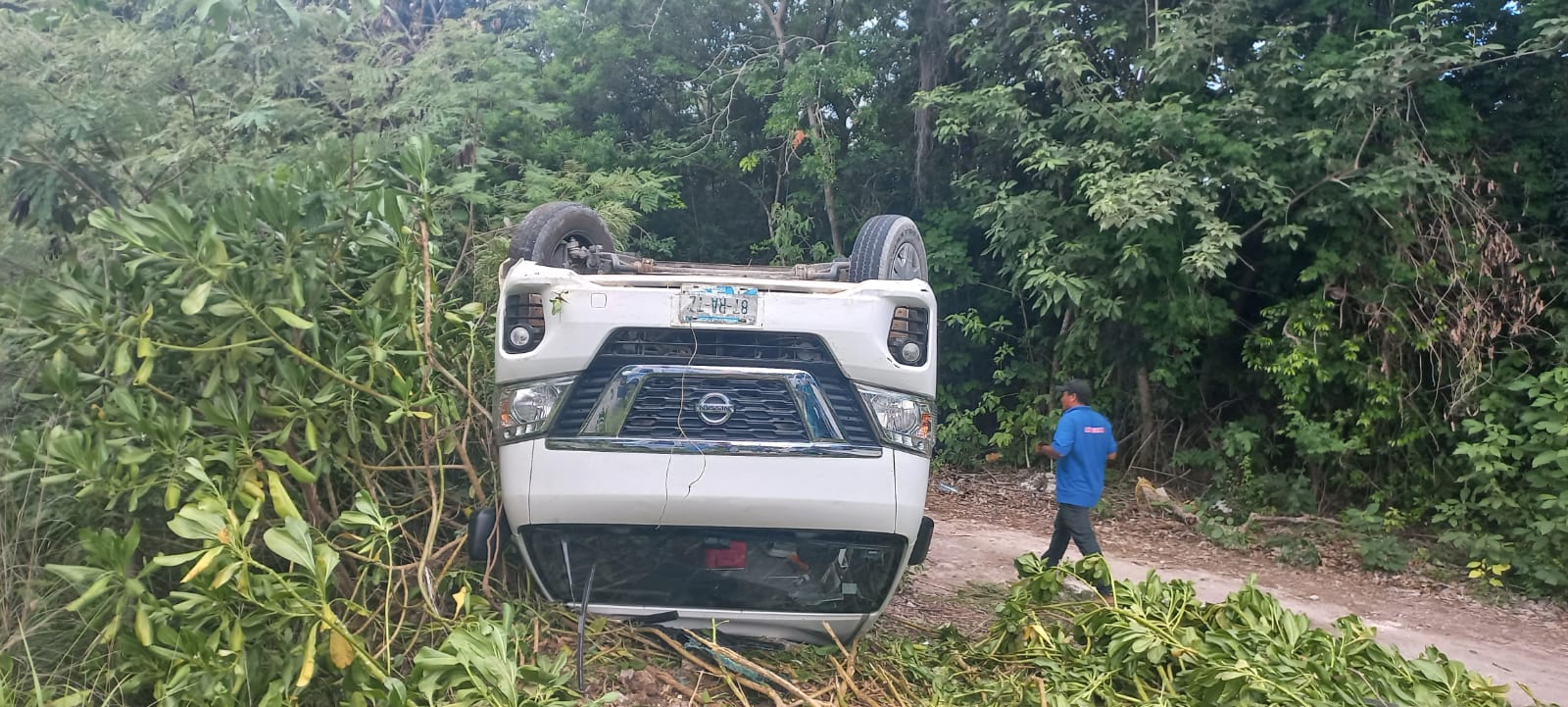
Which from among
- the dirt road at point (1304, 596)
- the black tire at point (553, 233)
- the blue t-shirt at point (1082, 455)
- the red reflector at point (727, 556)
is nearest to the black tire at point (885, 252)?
the red reflector at point (727, 556)

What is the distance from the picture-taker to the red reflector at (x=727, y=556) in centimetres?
433

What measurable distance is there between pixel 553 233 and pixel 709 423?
62.9 inches

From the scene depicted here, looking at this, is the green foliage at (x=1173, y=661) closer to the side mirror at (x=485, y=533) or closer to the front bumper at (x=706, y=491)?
the front bumper at (x=706, y=491)

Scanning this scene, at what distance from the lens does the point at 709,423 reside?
416cm

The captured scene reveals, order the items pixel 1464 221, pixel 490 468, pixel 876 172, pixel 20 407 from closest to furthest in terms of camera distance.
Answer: pixel 20 407 < pixel 490 468 < pixel 1464 221 < pixel 876 172

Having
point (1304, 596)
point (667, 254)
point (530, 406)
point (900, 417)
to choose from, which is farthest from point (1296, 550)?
point (667, 254)

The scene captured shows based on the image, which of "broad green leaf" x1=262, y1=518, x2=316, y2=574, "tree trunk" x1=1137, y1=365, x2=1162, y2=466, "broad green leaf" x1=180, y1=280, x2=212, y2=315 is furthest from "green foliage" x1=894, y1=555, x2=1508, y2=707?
"tree trunk" x1=1137, y1=365, x2=1162, y2=466

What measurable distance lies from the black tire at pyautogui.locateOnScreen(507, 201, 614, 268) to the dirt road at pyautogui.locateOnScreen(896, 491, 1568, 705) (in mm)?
2750

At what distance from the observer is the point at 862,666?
175 inches

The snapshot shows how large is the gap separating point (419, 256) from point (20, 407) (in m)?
1.54

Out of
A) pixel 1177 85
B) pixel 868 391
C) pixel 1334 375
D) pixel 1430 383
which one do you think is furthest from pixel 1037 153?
pixel 868 391

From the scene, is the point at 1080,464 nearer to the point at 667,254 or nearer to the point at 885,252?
the point at 885,252

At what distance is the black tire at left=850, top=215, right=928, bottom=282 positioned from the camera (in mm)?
4805

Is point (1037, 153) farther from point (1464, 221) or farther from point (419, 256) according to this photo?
point (419, 256)
